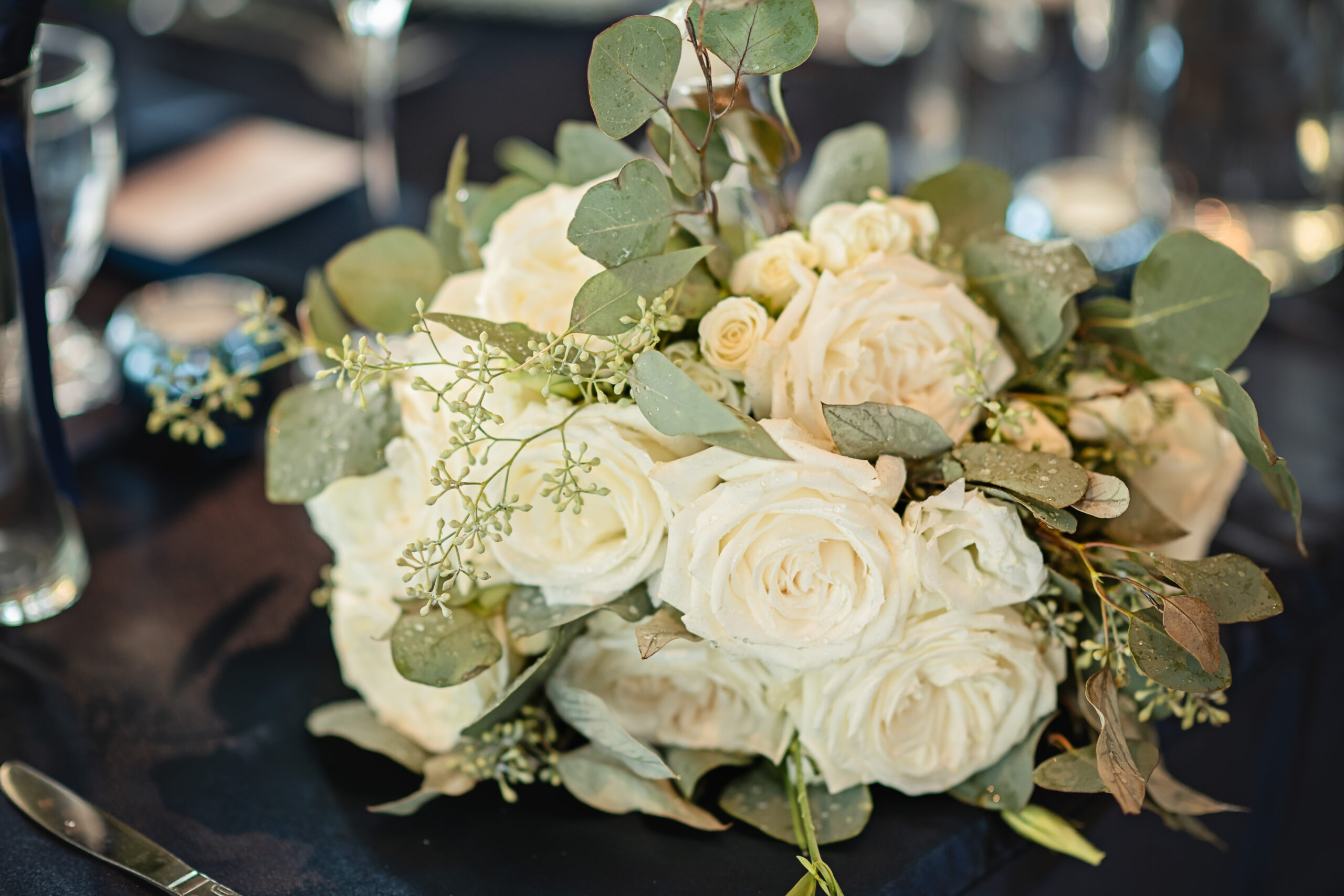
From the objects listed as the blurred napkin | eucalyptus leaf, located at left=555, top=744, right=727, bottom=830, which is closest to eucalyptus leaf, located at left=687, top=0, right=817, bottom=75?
eucalyptus leaf, located at left=555, top=744, right=727, bottom=830

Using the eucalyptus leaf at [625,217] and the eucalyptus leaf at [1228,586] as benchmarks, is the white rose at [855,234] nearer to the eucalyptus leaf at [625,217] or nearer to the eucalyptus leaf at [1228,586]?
the eucalyptus leaf at [625,217]

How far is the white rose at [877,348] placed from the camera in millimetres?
500

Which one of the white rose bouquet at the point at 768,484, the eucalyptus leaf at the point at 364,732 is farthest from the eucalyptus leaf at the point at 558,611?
the eucalyptus leaf at the point at 364,732

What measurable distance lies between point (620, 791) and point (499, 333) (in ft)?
0.77

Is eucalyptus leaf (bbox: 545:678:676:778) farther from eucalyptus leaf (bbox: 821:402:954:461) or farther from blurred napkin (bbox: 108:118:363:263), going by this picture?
blurred napkin (bbox: 108:118:363:263)

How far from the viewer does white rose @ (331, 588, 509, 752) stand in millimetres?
570

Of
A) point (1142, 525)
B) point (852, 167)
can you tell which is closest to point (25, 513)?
point (852, 167)

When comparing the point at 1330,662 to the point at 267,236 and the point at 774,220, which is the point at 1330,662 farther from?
the point at 267,236

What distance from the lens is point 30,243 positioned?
604 millimetres

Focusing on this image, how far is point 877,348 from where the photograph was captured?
1.69 ft

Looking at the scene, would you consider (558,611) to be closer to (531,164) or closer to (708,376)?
(708,376)

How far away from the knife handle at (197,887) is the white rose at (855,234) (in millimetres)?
400

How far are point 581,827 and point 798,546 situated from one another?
0.20m

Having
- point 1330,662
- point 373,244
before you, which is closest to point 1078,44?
point 1330,662
